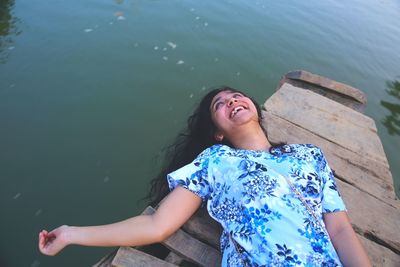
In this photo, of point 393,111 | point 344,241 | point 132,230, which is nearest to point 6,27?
point 132,230

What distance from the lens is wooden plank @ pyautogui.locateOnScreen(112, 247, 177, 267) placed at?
1.80 m

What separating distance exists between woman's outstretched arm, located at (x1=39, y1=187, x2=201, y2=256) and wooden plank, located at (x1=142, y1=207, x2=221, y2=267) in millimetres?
192

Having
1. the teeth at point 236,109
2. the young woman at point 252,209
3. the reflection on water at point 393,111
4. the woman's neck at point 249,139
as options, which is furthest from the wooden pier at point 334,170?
the reflection on water at point 393,111

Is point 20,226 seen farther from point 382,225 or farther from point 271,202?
point 382,225

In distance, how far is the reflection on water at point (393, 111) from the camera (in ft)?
16.9

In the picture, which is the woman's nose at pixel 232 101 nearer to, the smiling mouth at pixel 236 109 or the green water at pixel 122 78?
the smiling mouth at pixel 236 109

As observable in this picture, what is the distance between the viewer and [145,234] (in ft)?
5.68

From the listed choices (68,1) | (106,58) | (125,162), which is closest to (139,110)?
(125,162)

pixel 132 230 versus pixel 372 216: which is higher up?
pixel 132 230

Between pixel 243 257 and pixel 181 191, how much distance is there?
51 cm

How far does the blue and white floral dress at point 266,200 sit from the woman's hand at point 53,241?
0.64 meters

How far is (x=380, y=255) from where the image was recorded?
2068 mm

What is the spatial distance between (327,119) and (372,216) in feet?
3.94

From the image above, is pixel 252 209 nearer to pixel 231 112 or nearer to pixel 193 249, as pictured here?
pixel 193 249
